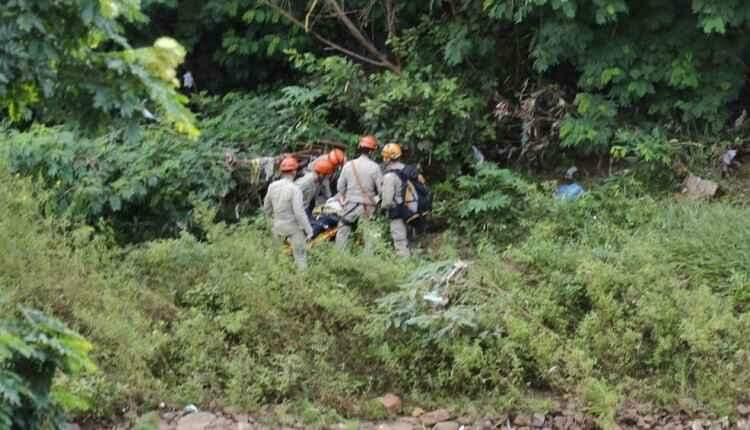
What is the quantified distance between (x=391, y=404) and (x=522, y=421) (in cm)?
104

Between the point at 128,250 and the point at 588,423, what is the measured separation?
5.11m

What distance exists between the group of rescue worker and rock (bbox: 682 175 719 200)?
123 inches

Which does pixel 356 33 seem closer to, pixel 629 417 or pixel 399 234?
pixel 399 234

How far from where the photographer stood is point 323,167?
43.2 feet

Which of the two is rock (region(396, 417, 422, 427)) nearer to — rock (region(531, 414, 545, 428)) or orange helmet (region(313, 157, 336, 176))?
rock (region(531, 414, 545, 428))

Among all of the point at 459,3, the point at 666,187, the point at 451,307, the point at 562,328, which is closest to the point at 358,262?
the point at 451,307

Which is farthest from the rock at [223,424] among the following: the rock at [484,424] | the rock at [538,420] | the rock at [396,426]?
the rock at [538,420]

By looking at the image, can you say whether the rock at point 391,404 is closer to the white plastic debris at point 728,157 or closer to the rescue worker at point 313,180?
the rescue worker at point 313,180

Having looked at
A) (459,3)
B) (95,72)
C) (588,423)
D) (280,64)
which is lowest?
(588,423)

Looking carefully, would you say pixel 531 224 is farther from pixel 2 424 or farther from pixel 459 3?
pixel 2 424

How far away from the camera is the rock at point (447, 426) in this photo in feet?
28.7

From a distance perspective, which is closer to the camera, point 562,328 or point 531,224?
point 562,328

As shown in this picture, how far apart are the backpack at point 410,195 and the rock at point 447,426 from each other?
13.0 ft

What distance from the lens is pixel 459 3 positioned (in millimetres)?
14406
